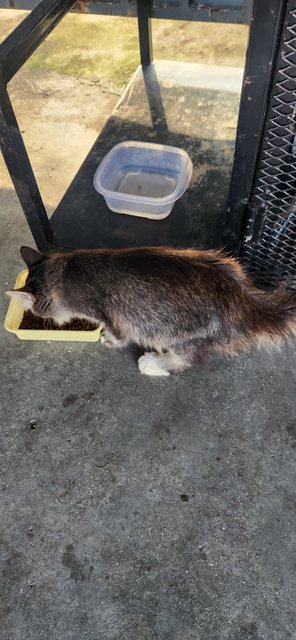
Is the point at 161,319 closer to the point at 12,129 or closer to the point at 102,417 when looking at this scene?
the point at 102,417

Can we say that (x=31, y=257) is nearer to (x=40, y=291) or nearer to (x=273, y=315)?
(x=40, y=291)

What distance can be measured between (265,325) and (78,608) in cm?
151

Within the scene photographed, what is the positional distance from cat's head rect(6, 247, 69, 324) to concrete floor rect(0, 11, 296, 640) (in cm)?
39

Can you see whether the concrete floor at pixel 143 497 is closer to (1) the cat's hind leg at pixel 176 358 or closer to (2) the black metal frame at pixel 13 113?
(1) the cat's hind leg at pixel 176 358

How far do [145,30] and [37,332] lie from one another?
2931mm

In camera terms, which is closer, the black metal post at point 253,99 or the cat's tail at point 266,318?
the black metal post at point 253,99

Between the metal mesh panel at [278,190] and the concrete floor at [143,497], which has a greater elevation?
the metal mesh panel at [278,190]

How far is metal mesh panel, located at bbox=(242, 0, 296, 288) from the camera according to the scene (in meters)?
1.97

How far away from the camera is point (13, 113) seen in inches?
95.1

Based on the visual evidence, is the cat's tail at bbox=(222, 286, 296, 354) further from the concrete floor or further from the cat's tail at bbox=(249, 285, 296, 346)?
the concrete floor

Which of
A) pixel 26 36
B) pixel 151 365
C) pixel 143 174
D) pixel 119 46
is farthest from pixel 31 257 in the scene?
pixel 119 46

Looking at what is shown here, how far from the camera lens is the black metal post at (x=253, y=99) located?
1.80 meters

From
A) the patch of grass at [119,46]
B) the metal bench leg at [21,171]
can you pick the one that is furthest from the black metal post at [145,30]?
the metal bench leg at [21,171]

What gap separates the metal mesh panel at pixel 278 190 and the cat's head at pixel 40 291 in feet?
3.62
